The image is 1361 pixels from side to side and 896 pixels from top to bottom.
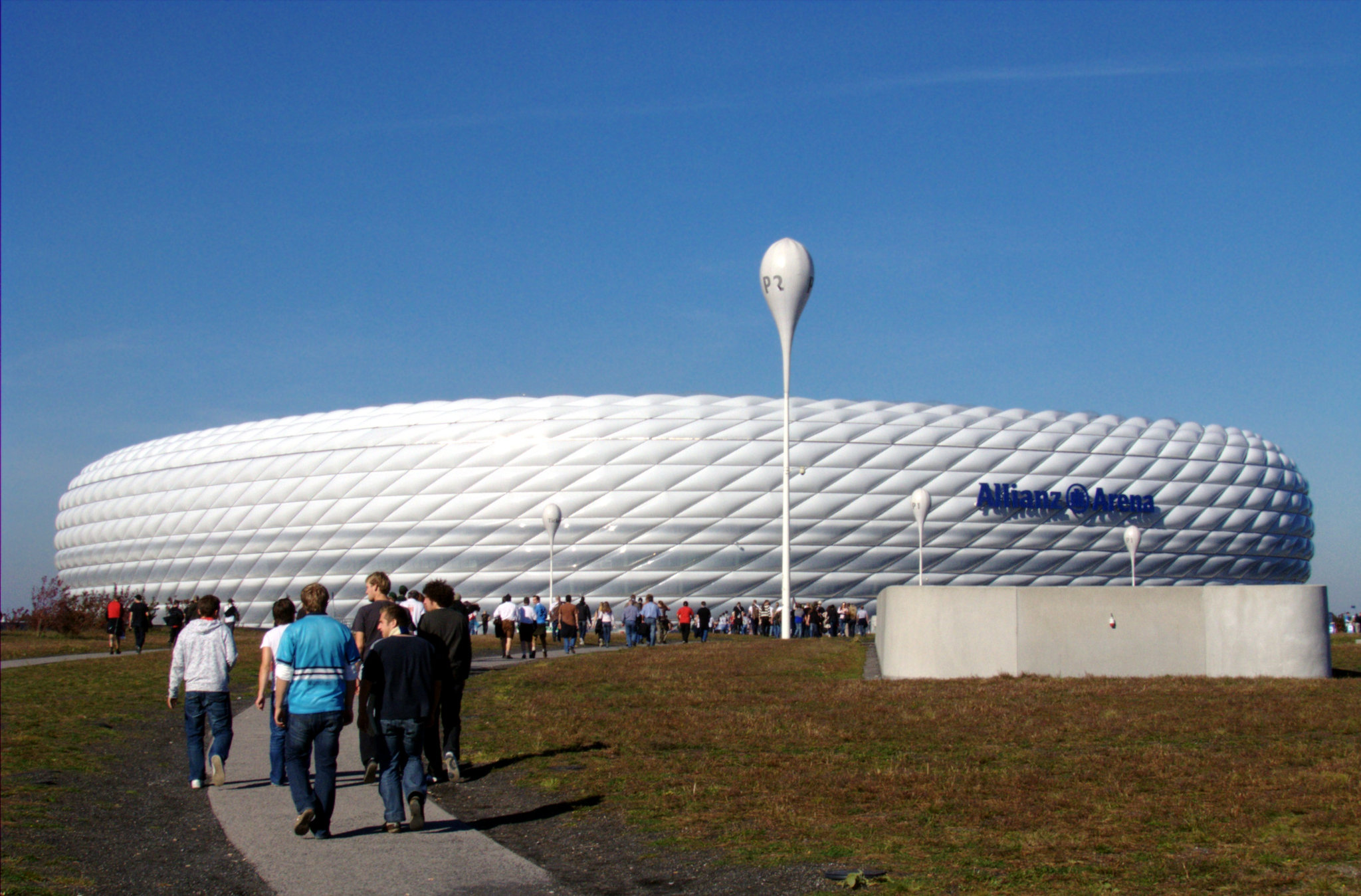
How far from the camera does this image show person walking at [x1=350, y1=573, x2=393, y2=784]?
9.23 meters

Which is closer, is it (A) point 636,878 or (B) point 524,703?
(A) point 636,878

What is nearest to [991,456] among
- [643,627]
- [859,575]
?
[859,575]

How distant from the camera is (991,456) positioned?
5475 cm

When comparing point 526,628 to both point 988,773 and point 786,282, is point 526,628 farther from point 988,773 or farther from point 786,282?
point 988,773

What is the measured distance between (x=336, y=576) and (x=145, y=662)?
29.9 m

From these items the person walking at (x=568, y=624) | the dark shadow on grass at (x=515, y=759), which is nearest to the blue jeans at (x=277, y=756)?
the dark shadow on grass at (x=515, y=759)

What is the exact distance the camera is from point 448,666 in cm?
962

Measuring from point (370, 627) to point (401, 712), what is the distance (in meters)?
2.33

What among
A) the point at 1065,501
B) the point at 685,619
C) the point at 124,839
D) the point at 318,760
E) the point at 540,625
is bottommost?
the point at 124,839

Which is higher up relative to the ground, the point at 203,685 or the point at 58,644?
the point at 203,685

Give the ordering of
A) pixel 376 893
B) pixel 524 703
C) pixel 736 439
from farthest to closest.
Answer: pixel 736 439
pixel 524 703
pixel 376 893

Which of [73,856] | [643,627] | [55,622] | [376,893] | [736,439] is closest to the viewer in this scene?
[376,893]

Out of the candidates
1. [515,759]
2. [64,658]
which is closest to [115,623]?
[64,658]

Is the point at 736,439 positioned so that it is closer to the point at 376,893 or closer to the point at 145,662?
the point at 145,662
